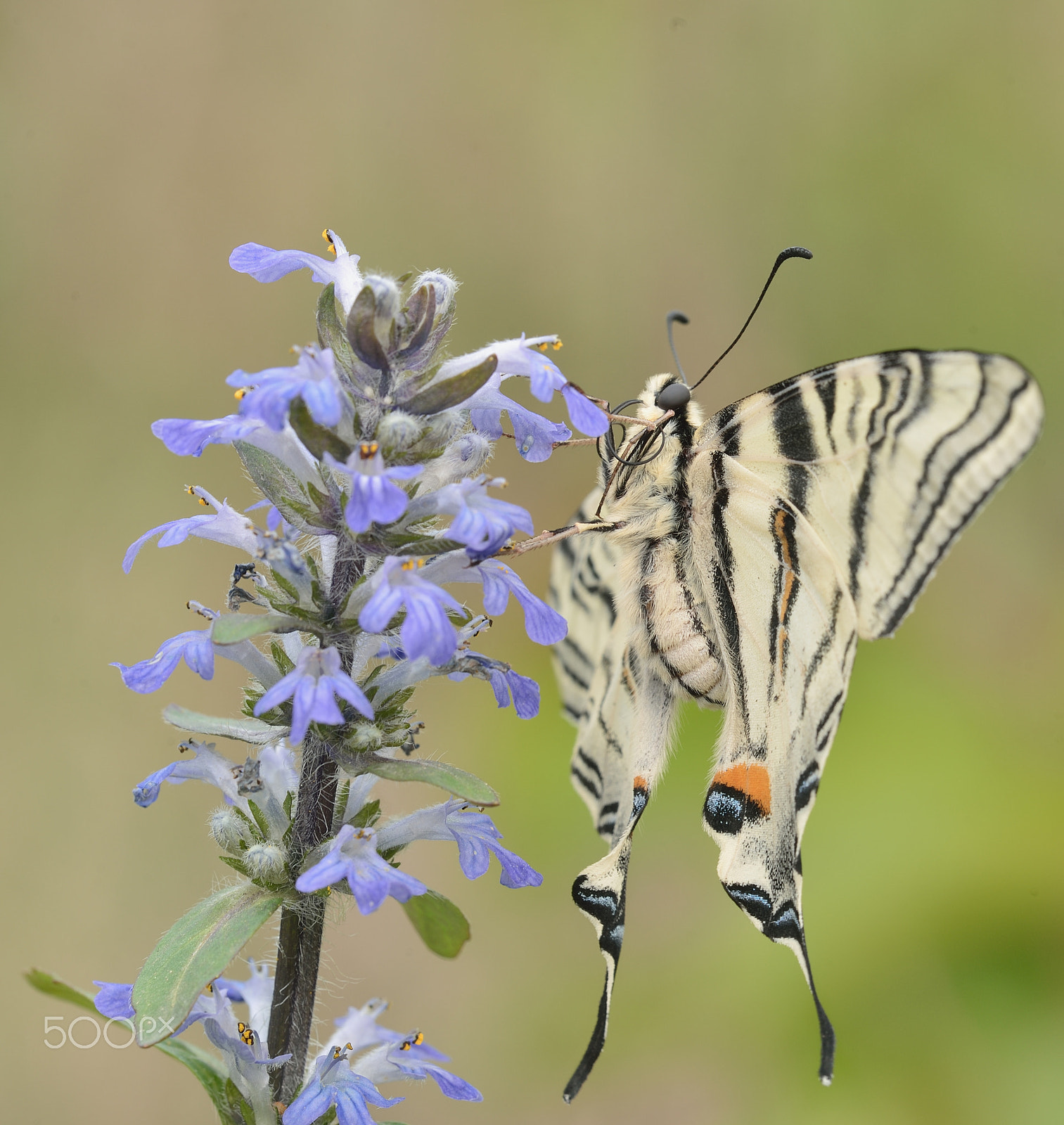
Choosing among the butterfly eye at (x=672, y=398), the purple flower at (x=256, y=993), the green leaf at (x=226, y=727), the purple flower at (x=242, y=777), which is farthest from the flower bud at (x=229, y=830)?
the butterfly eye at (x=672, y=398)

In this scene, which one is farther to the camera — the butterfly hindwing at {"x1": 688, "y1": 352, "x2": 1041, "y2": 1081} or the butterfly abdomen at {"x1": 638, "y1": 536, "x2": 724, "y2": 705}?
the butterfly abdomen at {"x1": 638, "y1": 536, "x2": 724, "y2": 705}

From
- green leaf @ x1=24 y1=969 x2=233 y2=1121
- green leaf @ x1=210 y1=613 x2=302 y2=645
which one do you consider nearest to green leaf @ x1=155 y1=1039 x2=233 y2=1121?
green leaf @ x1=24 y1=969 x2=233 y2=1121

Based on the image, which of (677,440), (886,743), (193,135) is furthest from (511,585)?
(193,135)

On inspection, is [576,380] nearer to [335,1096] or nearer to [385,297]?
[385,297]

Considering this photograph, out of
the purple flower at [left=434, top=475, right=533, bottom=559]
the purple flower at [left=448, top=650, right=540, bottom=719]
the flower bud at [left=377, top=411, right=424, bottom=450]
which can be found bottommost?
the purple flower at [left=448, top=650, right=540, bottom=719]

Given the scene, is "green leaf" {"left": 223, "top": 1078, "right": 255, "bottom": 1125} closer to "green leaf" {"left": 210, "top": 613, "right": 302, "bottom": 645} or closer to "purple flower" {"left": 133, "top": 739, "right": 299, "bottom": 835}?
"purple flower" {"left": 133, "top": 739, "right": 299, "bottom": 835}

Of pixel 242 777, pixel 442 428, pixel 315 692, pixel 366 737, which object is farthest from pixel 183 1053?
pixel 442 428
